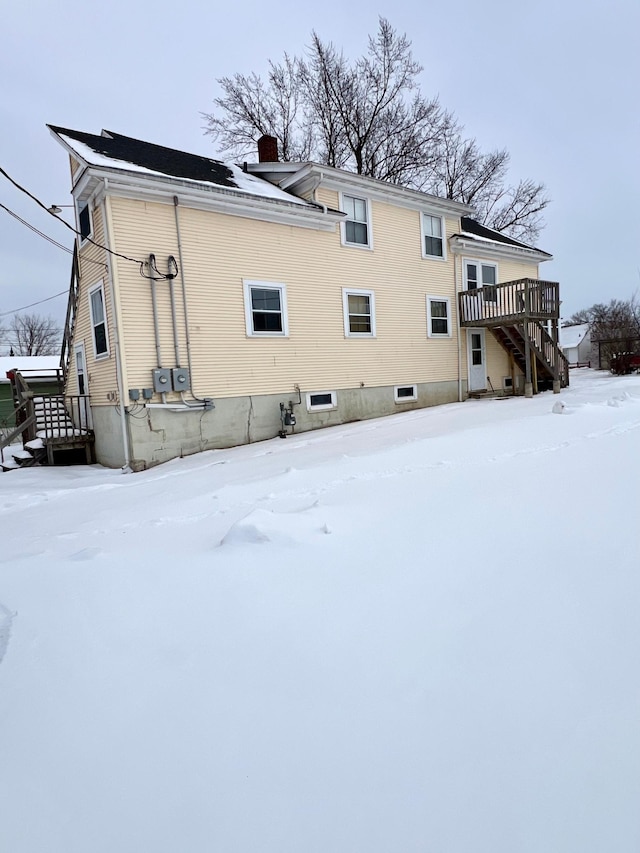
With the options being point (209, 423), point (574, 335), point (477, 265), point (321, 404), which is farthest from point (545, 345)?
Answer: point (574, 335)

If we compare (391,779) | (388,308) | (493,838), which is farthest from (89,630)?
(388,308)

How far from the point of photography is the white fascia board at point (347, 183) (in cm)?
1202

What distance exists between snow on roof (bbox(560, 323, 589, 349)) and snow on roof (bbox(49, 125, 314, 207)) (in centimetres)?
4337

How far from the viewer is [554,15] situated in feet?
48.6

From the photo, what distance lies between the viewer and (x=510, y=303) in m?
15.1

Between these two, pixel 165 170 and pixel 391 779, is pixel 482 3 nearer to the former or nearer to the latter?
pixel 165 170

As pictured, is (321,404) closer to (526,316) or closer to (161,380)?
(161,380)

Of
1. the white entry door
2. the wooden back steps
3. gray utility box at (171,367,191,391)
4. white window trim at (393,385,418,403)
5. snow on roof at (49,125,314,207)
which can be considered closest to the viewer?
snow on roof at (49,125,314,207)

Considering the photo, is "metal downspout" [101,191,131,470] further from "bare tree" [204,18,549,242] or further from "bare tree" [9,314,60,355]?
"bare tree" [9,314,60,355]

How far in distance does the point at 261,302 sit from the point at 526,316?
7849mm

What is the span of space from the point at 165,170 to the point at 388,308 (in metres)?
6.63

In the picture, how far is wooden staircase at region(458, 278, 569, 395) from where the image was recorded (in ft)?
45.6

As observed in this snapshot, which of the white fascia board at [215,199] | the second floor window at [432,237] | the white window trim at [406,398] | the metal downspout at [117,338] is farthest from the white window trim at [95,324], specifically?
the second floor window at [432,237]

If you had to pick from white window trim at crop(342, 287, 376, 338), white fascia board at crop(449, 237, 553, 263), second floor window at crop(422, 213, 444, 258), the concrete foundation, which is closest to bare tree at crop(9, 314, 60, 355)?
the concrete foundation
